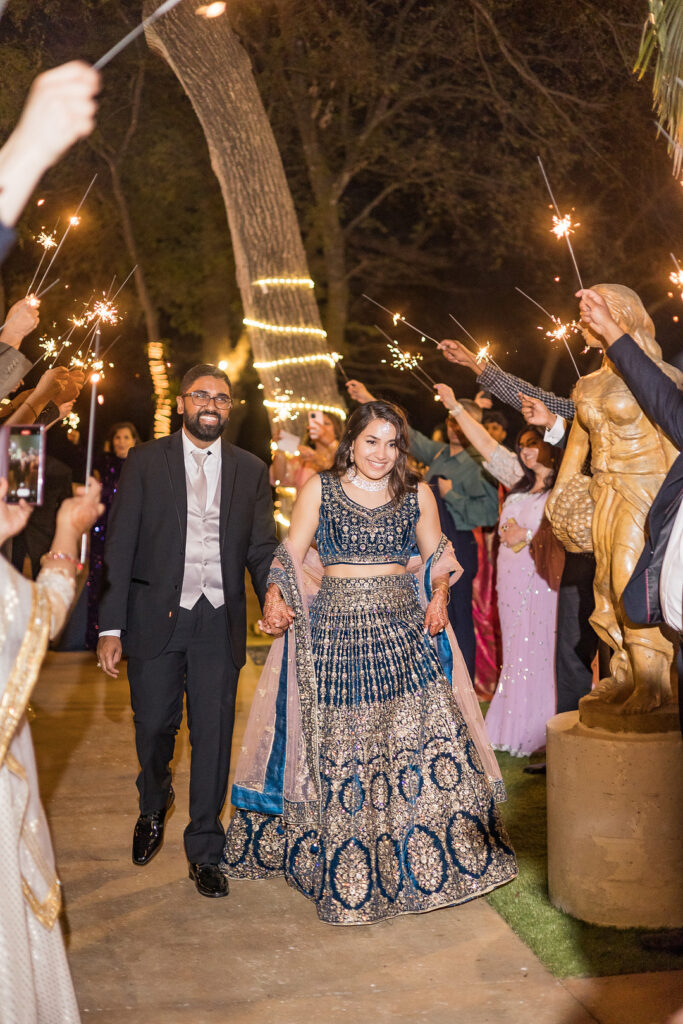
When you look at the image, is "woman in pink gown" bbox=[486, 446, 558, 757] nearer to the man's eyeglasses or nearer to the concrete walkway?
the concrete walkway

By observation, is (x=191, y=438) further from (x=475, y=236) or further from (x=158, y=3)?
(x=475, y=236)

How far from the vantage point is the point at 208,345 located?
2506cm

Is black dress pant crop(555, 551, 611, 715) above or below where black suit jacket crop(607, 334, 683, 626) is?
below

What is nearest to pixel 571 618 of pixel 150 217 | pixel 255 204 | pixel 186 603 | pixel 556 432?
pixel 556 432

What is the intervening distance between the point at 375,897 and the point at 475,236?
17610 mm

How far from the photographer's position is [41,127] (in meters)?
2.61

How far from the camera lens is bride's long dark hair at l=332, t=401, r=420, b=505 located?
521 centimetres

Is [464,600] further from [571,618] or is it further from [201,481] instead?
[201,481]

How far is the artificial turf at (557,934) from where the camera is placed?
4.29 m

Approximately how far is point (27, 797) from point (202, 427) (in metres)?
2.52

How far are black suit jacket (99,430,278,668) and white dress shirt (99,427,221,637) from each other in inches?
1.5

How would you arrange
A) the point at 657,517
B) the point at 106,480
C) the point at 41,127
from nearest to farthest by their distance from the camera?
the point at 41,127 < the point at 657,517 < the point at 106,480

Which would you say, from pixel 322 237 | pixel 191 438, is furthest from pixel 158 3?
pixel 322 237

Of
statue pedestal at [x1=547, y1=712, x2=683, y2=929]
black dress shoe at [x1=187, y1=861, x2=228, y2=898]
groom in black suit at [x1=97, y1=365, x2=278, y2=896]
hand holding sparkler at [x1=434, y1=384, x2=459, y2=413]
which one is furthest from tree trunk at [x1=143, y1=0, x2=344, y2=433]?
statue pedestal at [x1=547, y1=712, x2=683, y2=929]
